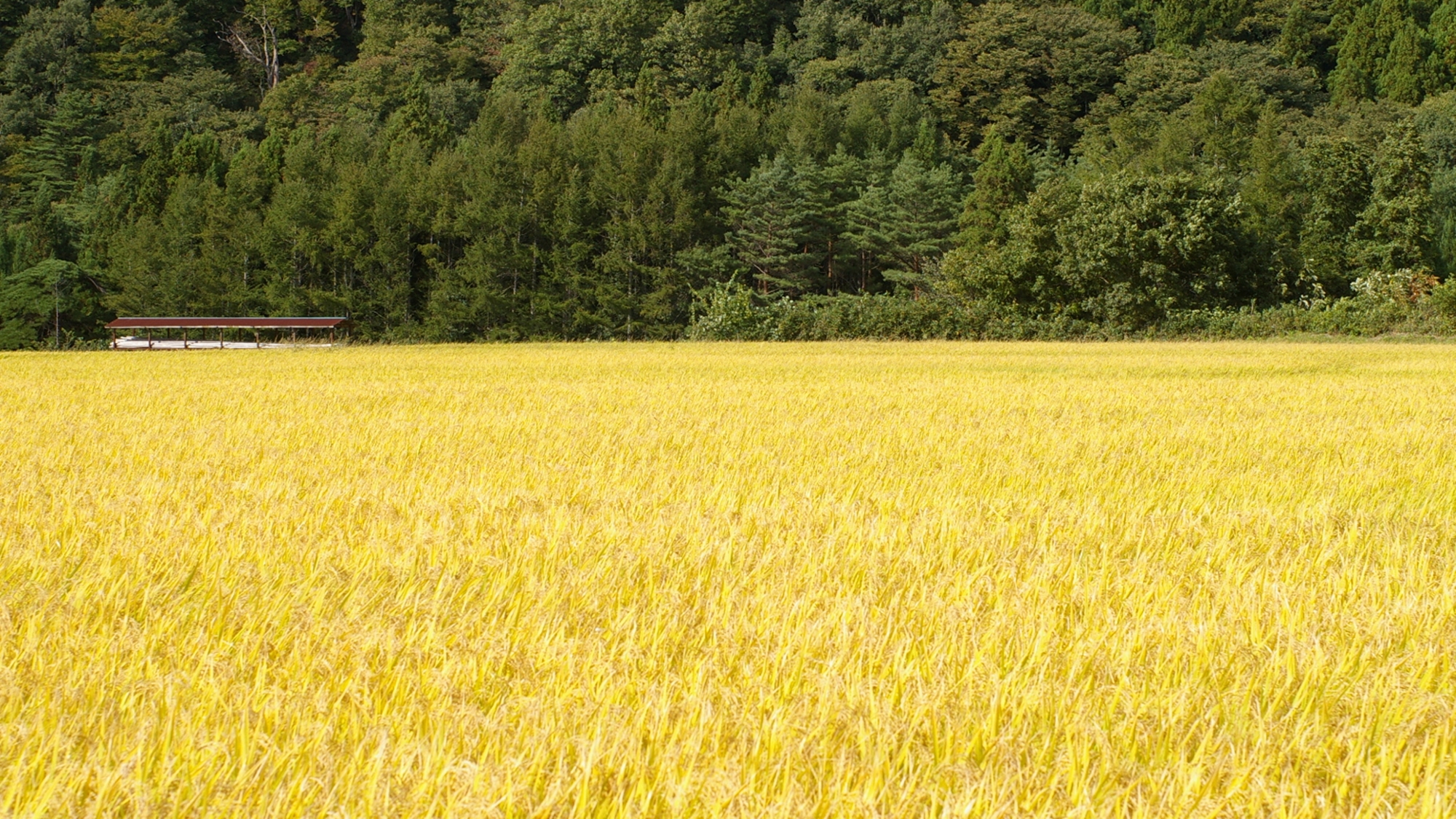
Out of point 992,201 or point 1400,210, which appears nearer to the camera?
point 1400,210

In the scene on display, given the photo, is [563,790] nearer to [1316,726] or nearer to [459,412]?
[1316,726]

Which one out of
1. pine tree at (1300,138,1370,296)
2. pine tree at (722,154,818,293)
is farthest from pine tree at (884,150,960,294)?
pine tree at (1300,138,1370,296)

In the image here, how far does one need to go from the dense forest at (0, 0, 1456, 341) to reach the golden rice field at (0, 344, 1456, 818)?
3652 centimetres

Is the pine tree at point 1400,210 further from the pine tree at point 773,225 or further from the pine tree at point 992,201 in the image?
the pine tree at point 773,225

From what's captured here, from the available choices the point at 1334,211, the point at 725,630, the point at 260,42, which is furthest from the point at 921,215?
the point at 260,42

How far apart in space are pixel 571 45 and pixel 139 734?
75.2 metres

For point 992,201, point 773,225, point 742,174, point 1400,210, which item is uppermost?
point 742,174

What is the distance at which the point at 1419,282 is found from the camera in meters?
41.5

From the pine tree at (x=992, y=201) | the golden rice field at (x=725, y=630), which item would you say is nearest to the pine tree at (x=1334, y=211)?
the pine tree at (x=992, y=201)

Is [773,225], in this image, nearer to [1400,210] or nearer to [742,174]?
[742,174]

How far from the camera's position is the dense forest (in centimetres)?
4509

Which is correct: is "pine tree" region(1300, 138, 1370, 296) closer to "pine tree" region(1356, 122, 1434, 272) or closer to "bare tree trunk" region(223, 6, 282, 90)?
"pine tree" region(1356, 122, 1434, 272)

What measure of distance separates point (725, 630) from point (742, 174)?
2119 inches

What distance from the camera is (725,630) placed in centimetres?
319
